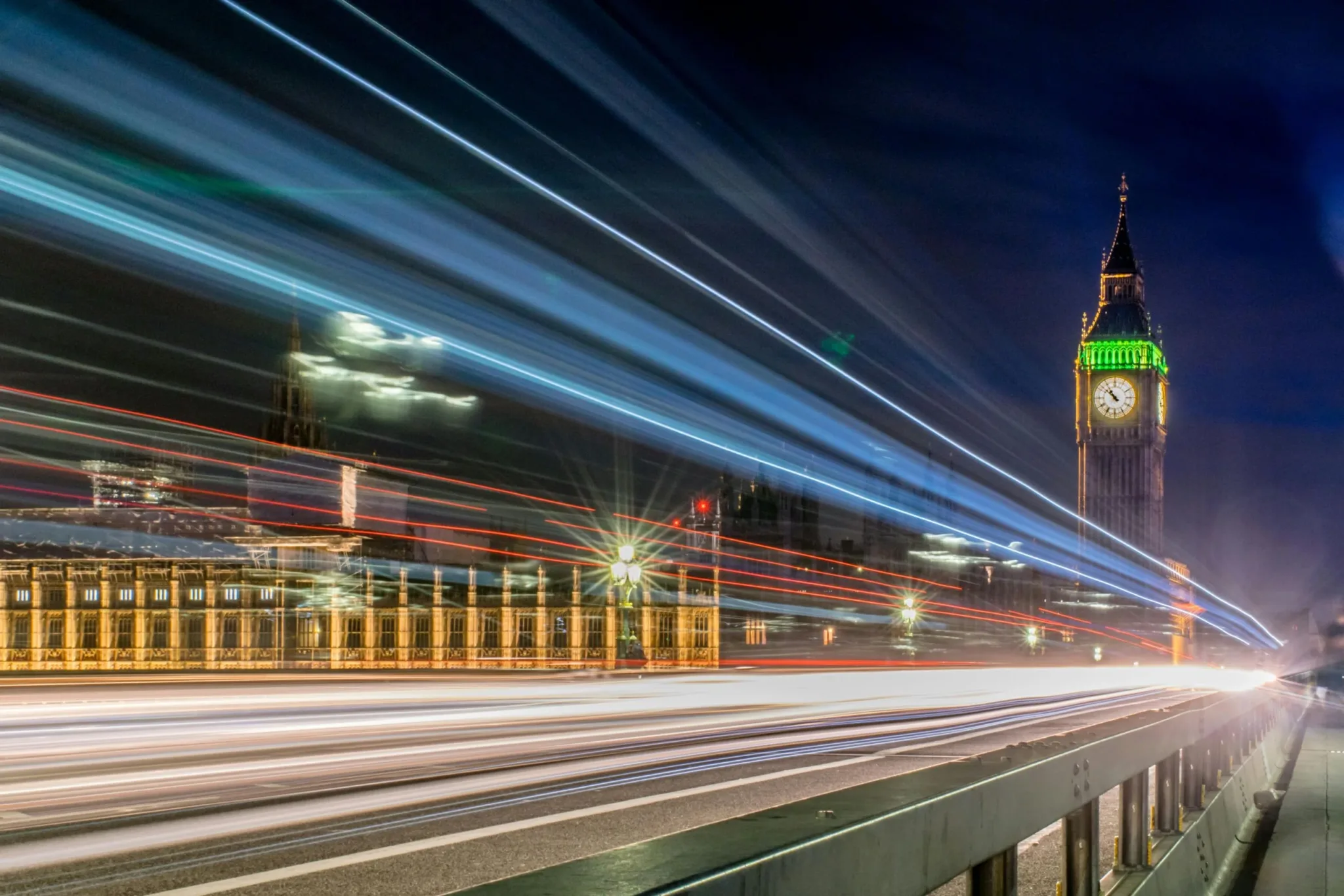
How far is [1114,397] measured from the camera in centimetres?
17638

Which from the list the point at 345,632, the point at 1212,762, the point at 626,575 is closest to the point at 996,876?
the point at 1212,762

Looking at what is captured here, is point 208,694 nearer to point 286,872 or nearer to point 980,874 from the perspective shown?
point 286,872

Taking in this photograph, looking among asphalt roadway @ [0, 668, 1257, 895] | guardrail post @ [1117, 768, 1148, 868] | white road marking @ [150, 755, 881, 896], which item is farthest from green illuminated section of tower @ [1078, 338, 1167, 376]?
guardrail post @ [1117, 768, 1148, 868]

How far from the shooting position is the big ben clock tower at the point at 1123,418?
171000 mm

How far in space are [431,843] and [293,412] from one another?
86.5m

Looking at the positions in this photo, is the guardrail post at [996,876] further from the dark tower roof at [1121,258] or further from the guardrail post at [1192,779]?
the dark tower roof at [1121,258]

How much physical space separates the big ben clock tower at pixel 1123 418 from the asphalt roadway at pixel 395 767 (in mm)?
147785

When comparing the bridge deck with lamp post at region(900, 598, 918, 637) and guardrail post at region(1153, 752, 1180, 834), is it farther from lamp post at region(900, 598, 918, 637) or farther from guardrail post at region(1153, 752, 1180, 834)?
lamp post at region(900, 598, 918, 637)

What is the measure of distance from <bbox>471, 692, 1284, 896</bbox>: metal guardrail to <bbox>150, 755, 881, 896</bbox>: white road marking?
445cm

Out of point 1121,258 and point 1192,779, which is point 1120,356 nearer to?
point 1121,258

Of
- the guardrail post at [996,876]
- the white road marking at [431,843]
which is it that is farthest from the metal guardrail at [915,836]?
the white road marking at [431,843]

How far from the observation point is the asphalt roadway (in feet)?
28.8

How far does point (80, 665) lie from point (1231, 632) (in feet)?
244

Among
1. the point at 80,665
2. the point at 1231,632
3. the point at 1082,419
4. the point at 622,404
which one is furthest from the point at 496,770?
the point at 1082,419
